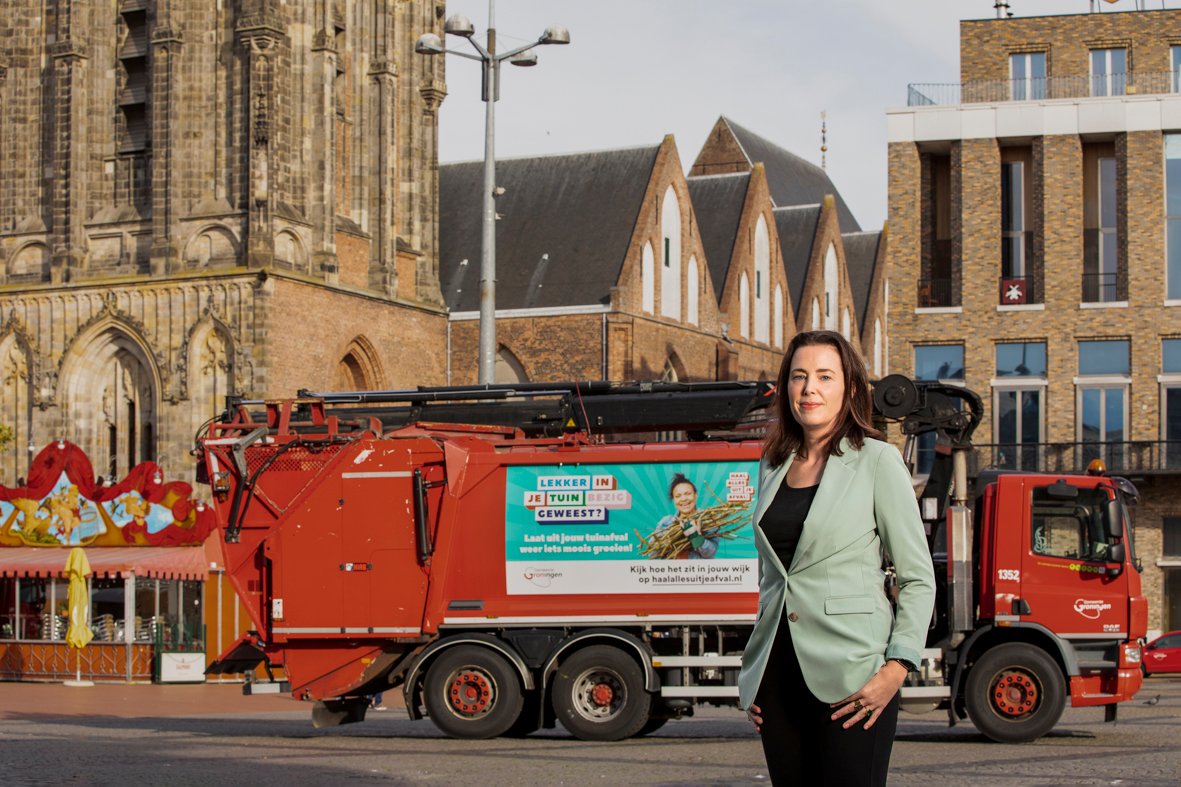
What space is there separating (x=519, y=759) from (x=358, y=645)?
9.55ft

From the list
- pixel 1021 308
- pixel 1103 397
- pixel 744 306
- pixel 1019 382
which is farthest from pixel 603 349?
pixel 1103 397

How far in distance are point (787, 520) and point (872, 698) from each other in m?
0.54

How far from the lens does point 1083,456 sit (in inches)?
1442

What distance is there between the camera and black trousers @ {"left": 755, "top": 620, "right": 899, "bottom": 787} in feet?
→ 15.3

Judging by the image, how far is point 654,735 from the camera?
52.7 feet

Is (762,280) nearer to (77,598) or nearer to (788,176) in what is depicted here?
(788,176)

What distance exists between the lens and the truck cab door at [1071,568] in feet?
49.6

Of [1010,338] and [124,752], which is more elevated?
[1010,338]

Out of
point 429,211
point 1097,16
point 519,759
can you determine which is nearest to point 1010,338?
point 1097,16

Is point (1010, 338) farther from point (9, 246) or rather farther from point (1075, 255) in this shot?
point (9, 246)

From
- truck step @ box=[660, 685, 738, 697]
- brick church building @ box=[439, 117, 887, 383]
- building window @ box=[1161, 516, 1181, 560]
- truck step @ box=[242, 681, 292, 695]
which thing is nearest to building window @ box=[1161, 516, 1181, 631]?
building window @ box=[1161, 516, 1181, 560]

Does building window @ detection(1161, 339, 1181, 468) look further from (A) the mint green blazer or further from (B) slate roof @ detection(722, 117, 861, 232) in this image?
(B) slate roof @ detection(722, 117, 861, 232)

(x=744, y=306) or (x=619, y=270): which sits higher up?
(x=619, y=270)

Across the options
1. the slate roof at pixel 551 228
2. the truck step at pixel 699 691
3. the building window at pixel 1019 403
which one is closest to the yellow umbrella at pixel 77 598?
the truck step at pixel 699 691
